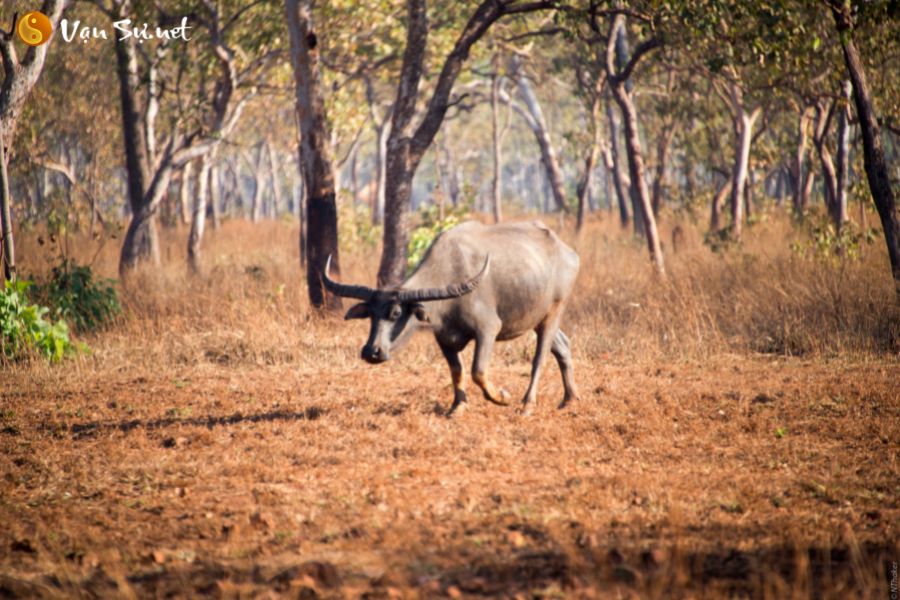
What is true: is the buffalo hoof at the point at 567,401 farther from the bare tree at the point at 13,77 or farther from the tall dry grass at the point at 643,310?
the bare tree at the point at 13,77

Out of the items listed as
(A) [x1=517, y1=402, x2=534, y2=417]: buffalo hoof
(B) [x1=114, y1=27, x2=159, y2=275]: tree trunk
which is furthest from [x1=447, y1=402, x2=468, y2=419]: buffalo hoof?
(B) [x1=114, y1=27, x2=159, y2=275]: tree trunk

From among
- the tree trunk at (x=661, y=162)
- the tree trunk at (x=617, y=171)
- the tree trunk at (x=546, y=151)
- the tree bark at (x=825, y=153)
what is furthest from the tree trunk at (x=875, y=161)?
the tree trunk at (x=546, y=151)

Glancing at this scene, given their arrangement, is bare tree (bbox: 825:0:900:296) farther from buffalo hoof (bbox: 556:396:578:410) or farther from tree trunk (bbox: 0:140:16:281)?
tree trunk (bbox: 0:140:16:281)

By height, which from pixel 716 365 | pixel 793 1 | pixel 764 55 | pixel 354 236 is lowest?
pixel 716 365

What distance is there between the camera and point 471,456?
689 cm

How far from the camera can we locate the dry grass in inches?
180

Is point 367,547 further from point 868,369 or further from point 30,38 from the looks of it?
point 30,38

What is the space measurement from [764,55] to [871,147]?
1.95 metres

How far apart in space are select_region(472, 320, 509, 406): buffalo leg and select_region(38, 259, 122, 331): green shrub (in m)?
6.24

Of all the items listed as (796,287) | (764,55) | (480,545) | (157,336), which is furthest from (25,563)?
(764,55)

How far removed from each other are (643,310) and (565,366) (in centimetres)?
396

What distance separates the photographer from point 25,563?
4840 millimetres

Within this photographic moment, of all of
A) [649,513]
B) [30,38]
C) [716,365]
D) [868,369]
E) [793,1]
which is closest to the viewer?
[649,513]

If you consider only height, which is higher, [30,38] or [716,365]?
[30,38]
